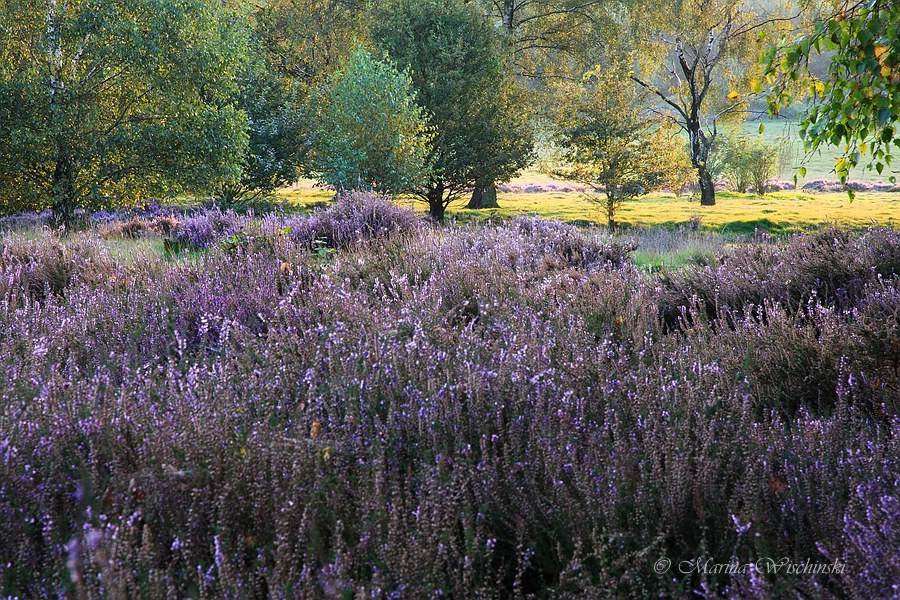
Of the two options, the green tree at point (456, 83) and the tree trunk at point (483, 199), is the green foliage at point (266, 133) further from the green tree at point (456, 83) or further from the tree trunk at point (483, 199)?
the tree trunk at point (483, 199)

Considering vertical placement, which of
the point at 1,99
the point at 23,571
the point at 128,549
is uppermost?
the point at 1,99

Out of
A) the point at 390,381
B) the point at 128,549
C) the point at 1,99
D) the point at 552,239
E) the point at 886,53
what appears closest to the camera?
the point at 128,549

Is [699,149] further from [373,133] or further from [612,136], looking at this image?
[373,133]

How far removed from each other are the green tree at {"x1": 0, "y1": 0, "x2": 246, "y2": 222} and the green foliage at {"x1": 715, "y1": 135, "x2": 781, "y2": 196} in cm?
3341

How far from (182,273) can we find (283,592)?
4.15 m

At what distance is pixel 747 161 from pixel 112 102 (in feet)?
123

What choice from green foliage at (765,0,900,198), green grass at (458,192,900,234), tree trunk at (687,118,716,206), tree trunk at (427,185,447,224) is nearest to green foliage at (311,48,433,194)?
tree trunk at (427,185,447,224)

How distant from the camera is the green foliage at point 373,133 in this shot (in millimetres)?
17047

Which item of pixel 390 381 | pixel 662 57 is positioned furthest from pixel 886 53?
pixel 662 57

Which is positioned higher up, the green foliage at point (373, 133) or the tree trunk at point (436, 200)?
the green foliage at point (373, 133)

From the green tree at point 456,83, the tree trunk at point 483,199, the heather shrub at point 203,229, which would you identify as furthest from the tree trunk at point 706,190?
the heather shrub at point 203,229

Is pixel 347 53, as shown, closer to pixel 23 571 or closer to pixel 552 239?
pixel 552 239

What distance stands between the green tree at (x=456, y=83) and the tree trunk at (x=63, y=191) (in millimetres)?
9294

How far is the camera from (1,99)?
1247 cm
